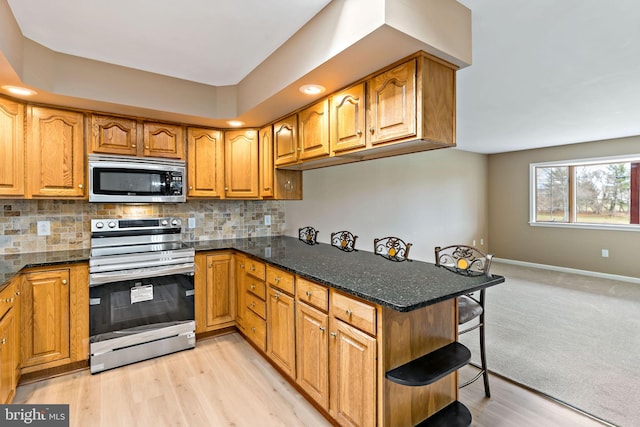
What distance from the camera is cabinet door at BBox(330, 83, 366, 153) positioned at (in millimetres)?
2152

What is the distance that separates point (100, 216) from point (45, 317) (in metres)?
0.98

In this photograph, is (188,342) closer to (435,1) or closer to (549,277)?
(435,1)

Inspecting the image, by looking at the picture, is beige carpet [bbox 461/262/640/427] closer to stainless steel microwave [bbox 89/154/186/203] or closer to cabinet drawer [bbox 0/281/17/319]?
stainless steel microwave [bbox 89/154/186/203]

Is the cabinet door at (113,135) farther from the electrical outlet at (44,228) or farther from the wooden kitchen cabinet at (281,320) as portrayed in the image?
the wooden kitchen cabinet at (281,320)

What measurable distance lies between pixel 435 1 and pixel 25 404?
11.6ft

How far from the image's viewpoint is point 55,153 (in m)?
2.61

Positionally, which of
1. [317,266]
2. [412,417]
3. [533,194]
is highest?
[533,194]

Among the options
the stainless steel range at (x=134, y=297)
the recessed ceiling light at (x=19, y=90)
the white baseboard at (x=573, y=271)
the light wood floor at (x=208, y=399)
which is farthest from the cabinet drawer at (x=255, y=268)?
the white baseboard at (x=573, y=271)

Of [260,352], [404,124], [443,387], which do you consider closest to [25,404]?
[260,352]

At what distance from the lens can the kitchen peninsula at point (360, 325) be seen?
1521mm

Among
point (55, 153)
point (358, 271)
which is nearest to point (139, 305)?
point (55, 153)

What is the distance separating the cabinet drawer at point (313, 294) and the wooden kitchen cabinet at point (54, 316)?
5.91 ft

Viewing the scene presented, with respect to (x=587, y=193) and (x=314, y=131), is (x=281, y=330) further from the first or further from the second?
(x=587, y=193)

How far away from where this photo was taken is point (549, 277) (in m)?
5.56
